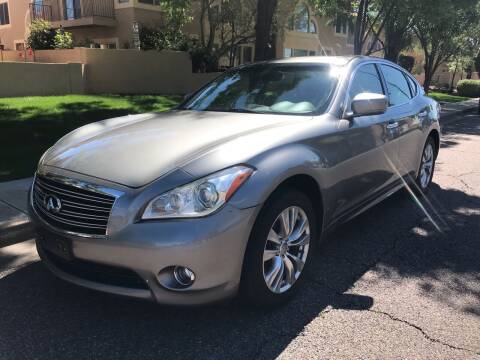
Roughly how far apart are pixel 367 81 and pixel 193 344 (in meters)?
2.93

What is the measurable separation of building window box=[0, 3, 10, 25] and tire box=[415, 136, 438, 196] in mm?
26550

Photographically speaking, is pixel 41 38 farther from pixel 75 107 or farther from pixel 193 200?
pixel 193 200

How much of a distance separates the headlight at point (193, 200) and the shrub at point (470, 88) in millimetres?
35144

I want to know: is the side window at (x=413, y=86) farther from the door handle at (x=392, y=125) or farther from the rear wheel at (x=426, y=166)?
the door handle at (x=392, y=125)

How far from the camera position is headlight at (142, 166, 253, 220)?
262cm

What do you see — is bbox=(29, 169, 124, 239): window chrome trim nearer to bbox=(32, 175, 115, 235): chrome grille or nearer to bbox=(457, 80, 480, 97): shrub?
bbox=(32, 175, 115, 235): chrome grille

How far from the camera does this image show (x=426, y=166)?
6.05m

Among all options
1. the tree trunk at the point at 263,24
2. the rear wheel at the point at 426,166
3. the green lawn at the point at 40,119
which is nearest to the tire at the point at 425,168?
the rear wheel at the point at 426,166

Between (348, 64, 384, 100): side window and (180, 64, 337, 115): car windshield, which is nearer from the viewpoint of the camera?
(180, 64, 337, 115): car windshield

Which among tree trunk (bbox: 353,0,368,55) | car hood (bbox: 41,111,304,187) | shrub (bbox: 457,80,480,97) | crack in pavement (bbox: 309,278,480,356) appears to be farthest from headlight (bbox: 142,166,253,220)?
shrub (bbox: 457,80,480,97)


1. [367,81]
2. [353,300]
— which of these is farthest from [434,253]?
[367,81]

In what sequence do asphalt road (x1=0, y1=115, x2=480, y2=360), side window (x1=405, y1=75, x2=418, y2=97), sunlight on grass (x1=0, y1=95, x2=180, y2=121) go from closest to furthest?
1. asphalt road (x1=0, y1=115, x2=480, y2=360)
2. side window (x1=405, y1=75, x2=418, y2=97)
3. sunlight on grass (x1=0, y1=95, x2=180, y2=121)

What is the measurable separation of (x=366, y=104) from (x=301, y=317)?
1709mm

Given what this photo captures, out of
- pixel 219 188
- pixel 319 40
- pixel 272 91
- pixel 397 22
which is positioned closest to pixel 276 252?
pixel 219 188
